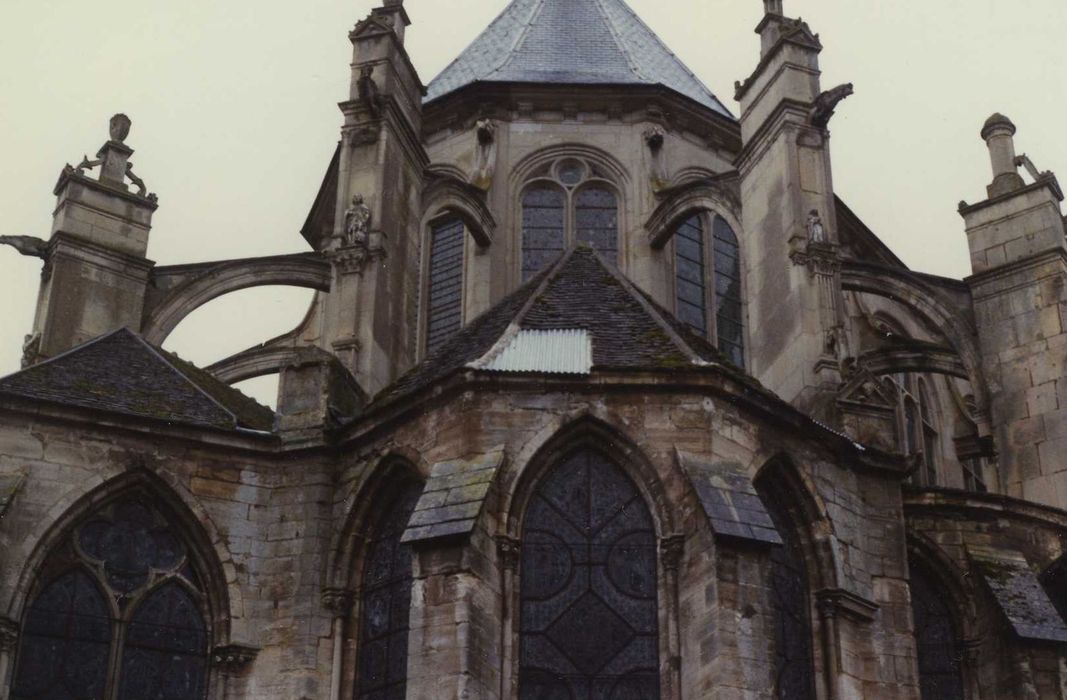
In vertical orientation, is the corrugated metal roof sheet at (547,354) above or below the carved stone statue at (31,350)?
below

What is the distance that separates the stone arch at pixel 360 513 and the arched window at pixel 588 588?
5.05 ft

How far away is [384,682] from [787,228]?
27.5 ft

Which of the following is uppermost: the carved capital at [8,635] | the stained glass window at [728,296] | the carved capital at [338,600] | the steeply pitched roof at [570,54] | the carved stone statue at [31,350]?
the steeply pitched roof at [570,54]

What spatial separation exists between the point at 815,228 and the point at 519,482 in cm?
733

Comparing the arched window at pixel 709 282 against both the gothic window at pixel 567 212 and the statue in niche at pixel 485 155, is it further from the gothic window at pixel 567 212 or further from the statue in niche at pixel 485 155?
the statue in niche at pixel 485 155

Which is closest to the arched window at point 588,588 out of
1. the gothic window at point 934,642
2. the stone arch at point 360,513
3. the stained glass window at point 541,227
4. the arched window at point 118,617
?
the stone arch at point 360,513

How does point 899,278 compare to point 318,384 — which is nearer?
point 318,384

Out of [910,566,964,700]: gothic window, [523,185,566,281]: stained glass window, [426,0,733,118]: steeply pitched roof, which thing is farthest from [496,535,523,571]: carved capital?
[426,0,733,118]: steeply pitched roof

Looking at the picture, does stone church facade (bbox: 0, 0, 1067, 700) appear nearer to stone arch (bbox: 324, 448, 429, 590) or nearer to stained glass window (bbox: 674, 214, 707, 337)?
stone arch (bbox: 324, 448, 429, 590)

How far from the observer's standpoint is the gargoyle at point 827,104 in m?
21.9

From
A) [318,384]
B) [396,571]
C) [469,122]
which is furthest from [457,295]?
[396,571]

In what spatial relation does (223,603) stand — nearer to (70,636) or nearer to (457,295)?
(70,636)

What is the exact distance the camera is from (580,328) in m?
17.0

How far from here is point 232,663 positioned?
16.1m
